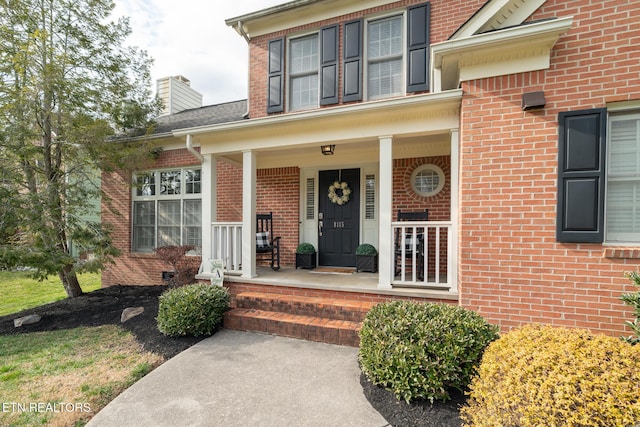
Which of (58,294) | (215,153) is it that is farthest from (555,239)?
(58,294)

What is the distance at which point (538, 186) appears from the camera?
10.7 ft

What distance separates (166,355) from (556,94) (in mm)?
5379

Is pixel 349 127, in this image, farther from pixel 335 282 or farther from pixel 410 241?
pixel 335 282

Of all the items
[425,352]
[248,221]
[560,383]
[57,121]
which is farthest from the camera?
[57,121]

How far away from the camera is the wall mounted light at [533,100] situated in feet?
10.5

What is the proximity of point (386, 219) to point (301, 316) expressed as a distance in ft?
6.03

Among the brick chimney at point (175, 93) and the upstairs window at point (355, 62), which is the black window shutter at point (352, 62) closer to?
the upstairs window at point (355, 62)

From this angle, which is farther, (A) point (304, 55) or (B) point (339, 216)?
(B) point (339, 216)

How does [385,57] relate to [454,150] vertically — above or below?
above

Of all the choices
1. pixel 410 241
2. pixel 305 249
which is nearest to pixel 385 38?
pixel 410 241

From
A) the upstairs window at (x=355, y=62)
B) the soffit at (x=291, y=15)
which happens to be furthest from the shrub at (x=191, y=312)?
the soffit at (x=291, y=15)

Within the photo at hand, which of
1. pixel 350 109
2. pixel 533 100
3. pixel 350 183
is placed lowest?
Result: pixel 350 183

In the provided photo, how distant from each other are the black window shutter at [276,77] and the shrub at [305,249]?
283 cm

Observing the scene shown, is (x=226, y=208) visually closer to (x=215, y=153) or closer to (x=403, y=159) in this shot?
(x=215, y=153)
